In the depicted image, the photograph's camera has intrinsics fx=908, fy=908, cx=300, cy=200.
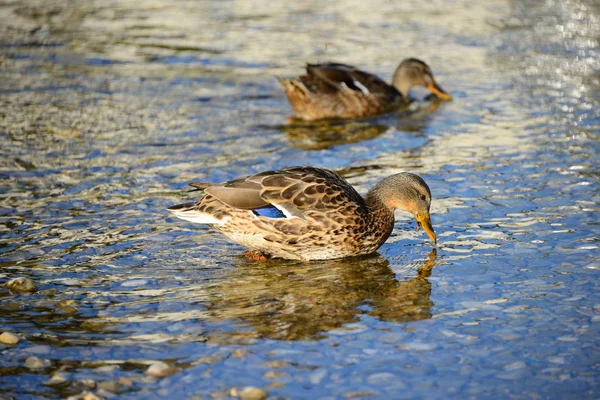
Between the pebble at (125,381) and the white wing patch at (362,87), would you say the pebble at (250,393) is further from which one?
the white wing patch at (362,87)

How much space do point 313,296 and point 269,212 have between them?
95 centimetres

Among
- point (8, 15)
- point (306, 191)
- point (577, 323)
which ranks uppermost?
point (8, 15)

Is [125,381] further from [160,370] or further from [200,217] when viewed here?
[200,217]

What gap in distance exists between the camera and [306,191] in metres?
6.99

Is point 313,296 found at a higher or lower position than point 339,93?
lower

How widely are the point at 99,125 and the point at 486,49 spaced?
6.60 m

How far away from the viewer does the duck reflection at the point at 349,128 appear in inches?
428

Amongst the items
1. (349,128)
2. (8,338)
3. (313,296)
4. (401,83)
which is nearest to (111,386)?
(8,338)

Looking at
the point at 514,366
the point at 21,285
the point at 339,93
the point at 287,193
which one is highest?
the point at 339,93

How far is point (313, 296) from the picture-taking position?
20.6 feet

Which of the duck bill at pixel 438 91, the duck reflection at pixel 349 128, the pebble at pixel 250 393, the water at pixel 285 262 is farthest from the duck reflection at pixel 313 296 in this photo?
the duck bill at pixel 438 91

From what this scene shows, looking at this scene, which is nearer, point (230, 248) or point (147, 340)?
point (147, 340)

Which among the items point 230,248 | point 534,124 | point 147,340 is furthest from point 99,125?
point 147,340

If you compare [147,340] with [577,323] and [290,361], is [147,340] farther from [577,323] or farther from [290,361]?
[577,323]
